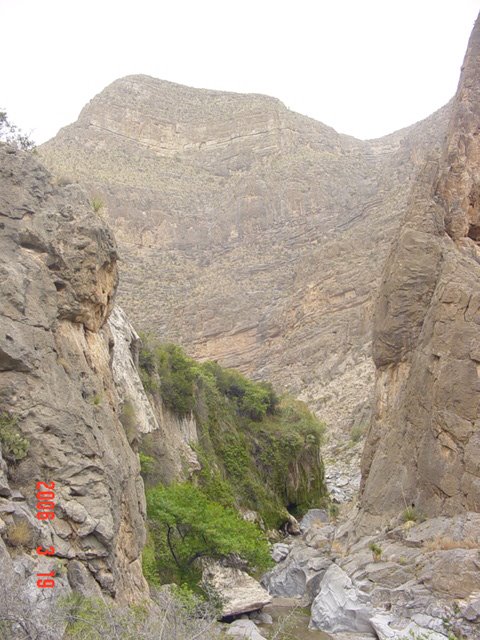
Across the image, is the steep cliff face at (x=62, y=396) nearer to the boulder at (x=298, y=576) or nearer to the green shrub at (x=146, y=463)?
the green shrub at (x=146, y=463)

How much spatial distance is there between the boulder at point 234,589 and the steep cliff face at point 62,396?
5.05 m

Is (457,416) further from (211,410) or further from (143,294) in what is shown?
(143,294)

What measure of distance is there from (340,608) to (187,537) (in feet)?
13.1

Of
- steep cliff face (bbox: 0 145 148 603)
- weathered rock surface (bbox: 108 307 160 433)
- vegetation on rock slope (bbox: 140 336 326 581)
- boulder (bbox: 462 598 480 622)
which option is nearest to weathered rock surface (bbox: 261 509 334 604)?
vegetation on rock slope (bbox: 140 336 326 581)

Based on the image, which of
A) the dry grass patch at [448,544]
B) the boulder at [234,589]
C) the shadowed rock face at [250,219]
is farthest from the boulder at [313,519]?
the shadowed rock face at [250,219]

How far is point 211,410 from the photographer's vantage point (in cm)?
3059

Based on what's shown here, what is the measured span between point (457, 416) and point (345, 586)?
17.3ft

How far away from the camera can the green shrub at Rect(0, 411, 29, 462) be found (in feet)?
29.1

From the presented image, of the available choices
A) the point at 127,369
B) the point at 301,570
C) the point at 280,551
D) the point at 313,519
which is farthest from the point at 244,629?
the point at 313,519

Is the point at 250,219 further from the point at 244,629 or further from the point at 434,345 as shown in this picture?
the point at 244,629

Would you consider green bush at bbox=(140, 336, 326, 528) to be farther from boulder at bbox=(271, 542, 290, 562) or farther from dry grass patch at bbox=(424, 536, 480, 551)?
dry grass patch at bbox=(424, 536, 480, 551)

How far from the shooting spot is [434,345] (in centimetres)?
1928

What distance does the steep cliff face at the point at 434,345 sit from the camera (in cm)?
1742
